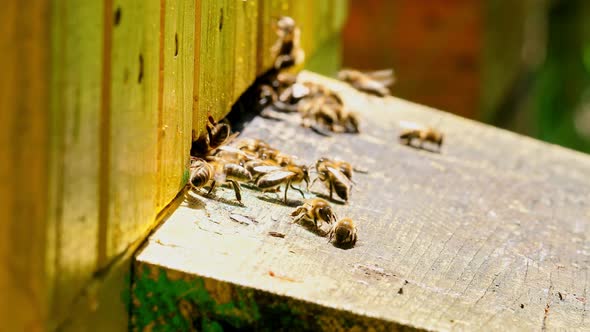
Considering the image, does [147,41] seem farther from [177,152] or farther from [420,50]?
[420,50]

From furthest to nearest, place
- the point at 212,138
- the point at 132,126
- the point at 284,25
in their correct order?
the point at 284,25, the point at 212,138, the point at 132,126

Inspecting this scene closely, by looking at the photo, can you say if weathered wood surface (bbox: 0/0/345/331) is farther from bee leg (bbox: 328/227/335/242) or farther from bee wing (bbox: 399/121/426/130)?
bee wing (bbox: 399/121/426/130)

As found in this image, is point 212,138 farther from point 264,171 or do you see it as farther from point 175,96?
point 175,96

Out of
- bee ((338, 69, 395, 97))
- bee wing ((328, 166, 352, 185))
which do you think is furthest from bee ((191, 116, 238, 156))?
bee ((338, 69, 395, 97))

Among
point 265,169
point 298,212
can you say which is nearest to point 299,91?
point 265,169

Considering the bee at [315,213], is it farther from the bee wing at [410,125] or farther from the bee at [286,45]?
the bee at [286,45]

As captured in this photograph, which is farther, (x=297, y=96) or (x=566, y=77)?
(x=566, y=77)

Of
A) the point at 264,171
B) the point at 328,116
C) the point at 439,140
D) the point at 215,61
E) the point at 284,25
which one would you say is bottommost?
the point at 439,140

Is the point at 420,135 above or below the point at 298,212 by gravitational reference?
below
